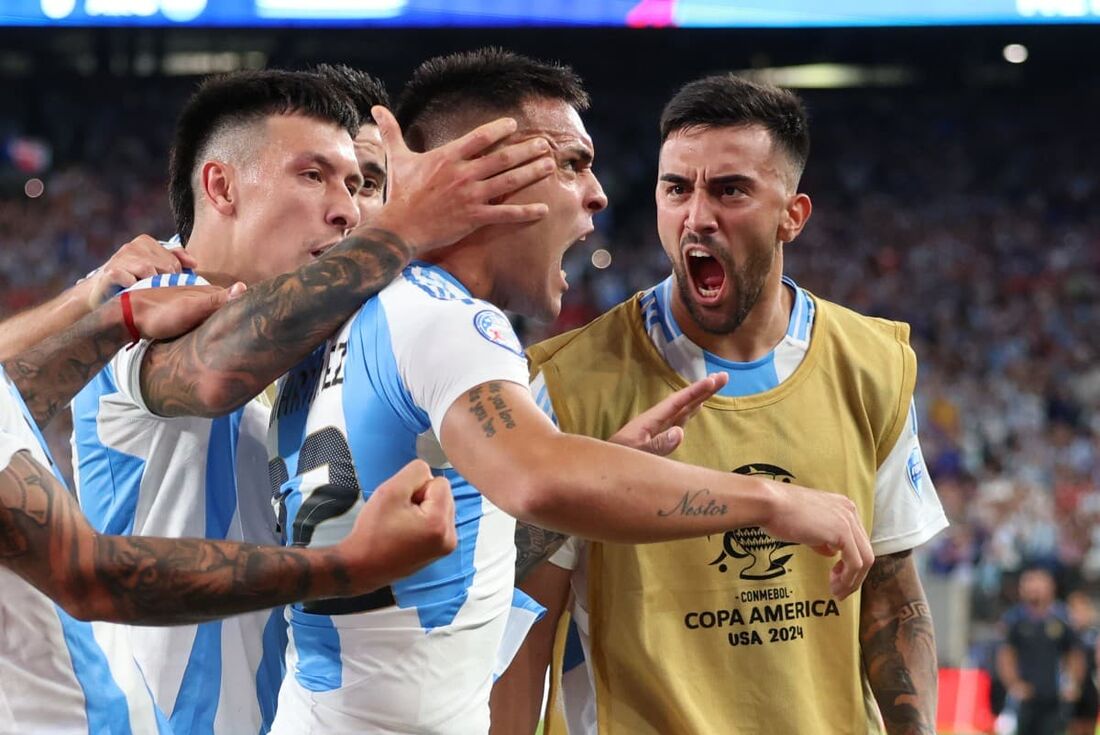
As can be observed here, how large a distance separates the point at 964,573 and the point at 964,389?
5.06 metres

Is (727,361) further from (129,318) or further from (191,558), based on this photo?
(191,558)

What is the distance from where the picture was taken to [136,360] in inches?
128

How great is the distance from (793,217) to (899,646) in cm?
121

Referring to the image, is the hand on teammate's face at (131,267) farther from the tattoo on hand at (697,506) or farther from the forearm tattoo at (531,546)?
the tattoo on hand at (697,506)

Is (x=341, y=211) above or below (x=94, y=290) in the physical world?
above

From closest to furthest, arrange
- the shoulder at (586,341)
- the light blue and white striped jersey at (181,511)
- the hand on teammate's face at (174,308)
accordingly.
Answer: the hand on teammate's face at (174,308) < the light blue and white striped jersey at (181,511) < the shoulder at (586,341)

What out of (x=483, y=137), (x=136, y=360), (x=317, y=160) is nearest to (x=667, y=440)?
(x=483, y=137)

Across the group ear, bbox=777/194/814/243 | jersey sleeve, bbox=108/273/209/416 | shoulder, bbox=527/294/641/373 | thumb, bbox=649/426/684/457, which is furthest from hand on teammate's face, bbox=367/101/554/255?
ear, bbox=777/194/814/243

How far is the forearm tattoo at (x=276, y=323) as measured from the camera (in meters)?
2.88

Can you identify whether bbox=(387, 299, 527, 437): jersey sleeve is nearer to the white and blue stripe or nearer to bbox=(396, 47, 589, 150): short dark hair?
bbox=(396, 47, 589, 150): short dark hair

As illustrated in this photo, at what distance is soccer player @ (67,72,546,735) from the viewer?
9.56 feet

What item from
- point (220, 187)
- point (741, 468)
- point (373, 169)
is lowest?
point (741, 468)

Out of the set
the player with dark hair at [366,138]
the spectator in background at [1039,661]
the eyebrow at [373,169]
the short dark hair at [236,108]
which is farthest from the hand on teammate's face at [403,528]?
the spectator in background at [1039,661]

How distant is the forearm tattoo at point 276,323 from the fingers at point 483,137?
0.77ft
